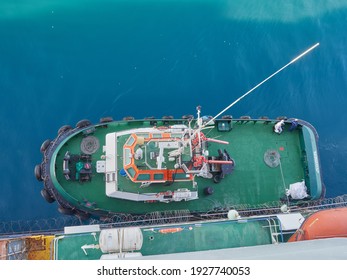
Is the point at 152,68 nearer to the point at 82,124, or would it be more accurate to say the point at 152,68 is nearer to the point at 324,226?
the point at 82,124

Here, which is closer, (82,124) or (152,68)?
(82,124)

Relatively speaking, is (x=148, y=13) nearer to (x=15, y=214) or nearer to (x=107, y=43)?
(x=107, y=43)

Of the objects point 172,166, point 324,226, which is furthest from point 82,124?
point 324,226

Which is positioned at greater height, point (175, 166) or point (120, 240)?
point (175, 166)

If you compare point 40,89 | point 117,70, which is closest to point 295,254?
point 117,70

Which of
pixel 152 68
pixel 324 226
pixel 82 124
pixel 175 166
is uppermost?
pixel 152 68

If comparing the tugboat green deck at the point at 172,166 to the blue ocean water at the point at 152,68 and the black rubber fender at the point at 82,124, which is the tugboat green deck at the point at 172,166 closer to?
the black rubber fender at the point at 82,124

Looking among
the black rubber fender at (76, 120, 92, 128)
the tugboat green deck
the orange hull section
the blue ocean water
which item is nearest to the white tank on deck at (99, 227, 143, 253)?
the tugboat green deck
